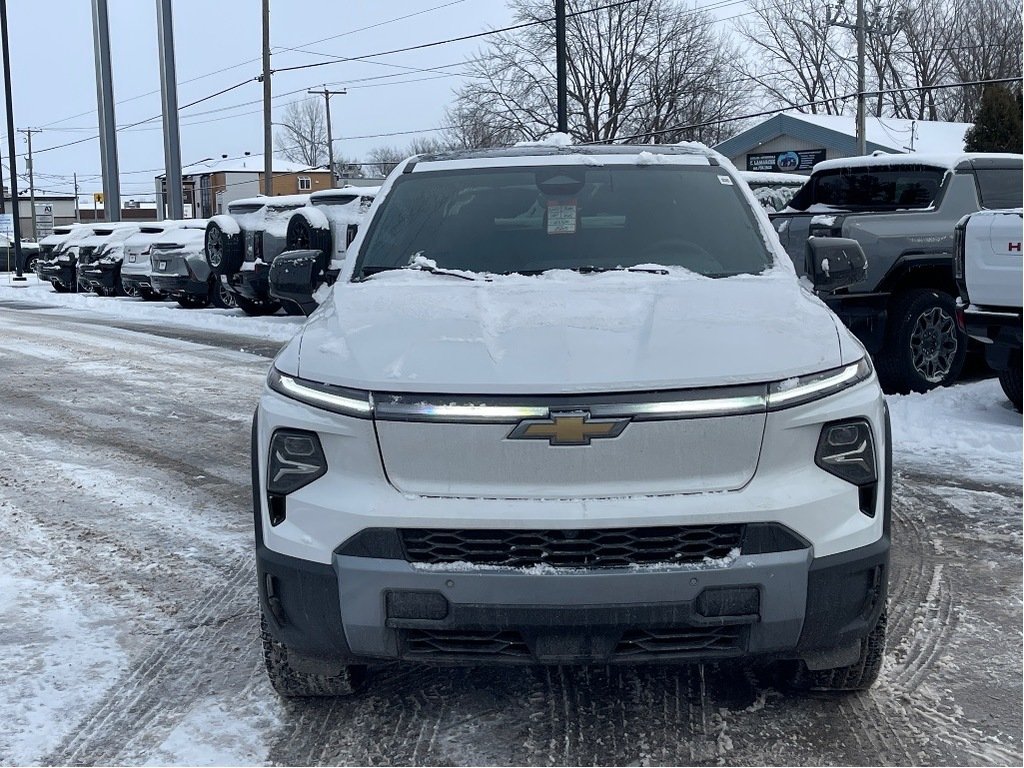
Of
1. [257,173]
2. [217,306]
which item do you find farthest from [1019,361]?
[257,173]

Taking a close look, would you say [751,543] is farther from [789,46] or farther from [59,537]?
[789,46]

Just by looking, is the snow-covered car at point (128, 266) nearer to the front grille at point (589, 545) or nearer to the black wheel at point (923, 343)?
the black wheel at point (923, 343)

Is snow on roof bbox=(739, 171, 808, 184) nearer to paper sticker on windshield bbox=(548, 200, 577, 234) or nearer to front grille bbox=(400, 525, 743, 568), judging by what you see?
paper sticker on windshield bbox=(548, 200, 577, 234)

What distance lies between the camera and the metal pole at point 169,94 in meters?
34.2

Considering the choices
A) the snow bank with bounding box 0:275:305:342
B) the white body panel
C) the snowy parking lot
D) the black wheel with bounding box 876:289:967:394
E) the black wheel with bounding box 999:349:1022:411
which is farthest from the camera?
the snow bank with bounding box 0:275:305:342

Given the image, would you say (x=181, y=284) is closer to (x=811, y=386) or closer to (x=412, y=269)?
(x=412, y=269)

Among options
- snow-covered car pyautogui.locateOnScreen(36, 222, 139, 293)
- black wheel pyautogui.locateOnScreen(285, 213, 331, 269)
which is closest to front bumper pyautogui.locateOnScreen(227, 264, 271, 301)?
black wheel pyautogui.locateOnScreen(285, 213, 331, 269)

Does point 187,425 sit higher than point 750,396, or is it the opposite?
point 750,396

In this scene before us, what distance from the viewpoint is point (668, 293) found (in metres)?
3.57

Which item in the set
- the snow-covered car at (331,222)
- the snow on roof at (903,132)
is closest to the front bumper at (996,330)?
the snow-covered car at (331,222)

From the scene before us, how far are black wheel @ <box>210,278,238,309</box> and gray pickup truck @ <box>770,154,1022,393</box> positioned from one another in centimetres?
1199

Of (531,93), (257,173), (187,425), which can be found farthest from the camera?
(257,173)

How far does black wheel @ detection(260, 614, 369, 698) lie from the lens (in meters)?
3.31

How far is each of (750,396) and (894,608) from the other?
176 cm
